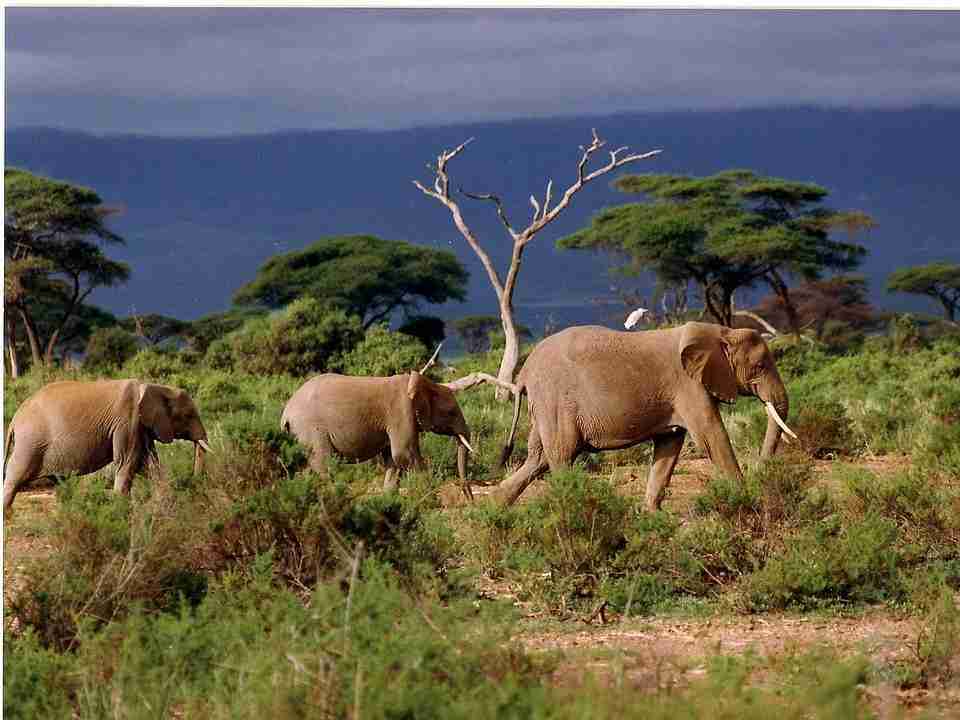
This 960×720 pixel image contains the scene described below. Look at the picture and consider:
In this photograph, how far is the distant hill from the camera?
67.9 meters

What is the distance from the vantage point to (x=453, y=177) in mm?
93500

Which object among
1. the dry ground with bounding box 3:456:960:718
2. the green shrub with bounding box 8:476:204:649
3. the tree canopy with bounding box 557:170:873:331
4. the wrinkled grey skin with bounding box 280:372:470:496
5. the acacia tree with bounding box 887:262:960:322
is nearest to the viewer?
the dry ground with bounding box 3:456:960:718

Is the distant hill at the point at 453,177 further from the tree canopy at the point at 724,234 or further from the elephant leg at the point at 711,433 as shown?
the elephant leg at the point at 711,433

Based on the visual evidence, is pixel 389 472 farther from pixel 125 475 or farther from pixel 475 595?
pixel 475 595

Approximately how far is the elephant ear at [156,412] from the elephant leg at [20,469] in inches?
25.6

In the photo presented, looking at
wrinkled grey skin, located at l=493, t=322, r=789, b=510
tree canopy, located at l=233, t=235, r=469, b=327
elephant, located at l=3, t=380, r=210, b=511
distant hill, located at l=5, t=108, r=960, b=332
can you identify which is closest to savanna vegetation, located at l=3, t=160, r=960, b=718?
elephant, located at l=3, t=380, r=210, b=511

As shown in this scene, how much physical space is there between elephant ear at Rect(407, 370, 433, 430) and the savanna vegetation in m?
0.48

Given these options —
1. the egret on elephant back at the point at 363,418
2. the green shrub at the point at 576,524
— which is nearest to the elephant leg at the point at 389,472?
the egret on elephant back at the point at 363,418

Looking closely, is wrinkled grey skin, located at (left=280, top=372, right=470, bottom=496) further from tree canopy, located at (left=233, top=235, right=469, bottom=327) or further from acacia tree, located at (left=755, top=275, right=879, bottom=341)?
acacia tree, located at (left=755, top=275, right=879, bottom=341)

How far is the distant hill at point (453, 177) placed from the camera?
6794cm

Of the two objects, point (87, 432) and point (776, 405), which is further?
point (776, 405)

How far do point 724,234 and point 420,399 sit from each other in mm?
21317

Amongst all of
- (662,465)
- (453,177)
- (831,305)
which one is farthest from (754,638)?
(453,177)

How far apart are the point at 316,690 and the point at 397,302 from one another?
30.3m
